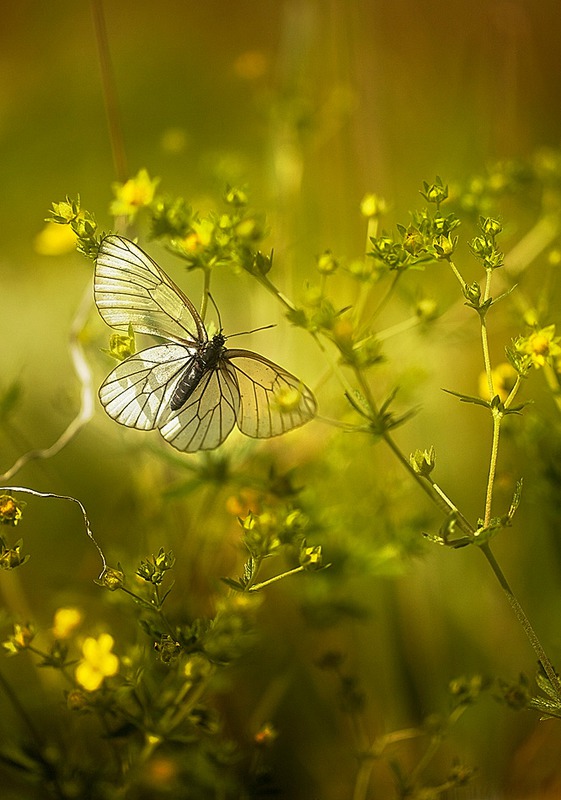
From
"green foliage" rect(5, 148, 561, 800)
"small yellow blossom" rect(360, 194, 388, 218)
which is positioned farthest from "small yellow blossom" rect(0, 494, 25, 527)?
"small yellow blossom" rect(360, 194, 388, 218)

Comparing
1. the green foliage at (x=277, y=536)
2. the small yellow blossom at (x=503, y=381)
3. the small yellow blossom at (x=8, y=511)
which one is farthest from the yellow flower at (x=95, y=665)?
the small yellow blossom at (x=503, y=381)

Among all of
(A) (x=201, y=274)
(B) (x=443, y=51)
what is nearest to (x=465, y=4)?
(B) (x=443, y=51)

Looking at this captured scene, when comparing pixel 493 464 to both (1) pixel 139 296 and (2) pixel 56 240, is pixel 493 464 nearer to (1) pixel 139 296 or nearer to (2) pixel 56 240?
(1) pixel 139 296

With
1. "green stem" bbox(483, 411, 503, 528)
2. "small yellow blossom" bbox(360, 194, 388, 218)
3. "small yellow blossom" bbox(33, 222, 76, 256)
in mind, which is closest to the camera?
"green stem" bbox(483, 411, 503, 528)

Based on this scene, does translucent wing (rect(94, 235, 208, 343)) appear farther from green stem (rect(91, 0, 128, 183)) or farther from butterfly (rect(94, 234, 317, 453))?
green stem (rect(91, 0, 128, 183))

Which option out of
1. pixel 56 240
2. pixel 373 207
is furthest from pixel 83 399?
Result: pixel 373 207

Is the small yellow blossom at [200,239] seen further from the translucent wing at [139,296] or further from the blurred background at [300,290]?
the blurred background at [300,290]

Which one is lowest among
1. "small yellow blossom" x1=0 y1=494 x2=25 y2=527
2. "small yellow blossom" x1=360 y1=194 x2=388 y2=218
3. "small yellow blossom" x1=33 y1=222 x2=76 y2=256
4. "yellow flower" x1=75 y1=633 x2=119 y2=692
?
"yellow flower" x1=75 y1=633 x2=119 y2=692
